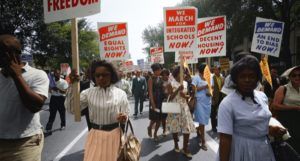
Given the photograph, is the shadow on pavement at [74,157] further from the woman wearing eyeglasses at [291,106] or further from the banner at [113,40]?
the woman wearing eyeglasses at [291,106]

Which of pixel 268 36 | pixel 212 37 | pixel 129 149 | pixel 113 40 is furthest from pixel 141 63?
pixel 129 149

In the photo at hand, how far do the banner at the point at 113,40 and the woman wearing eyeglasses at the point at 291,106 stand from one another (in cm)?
592

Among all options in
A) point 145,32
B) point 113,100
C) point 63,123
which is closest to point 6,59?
point 113,100

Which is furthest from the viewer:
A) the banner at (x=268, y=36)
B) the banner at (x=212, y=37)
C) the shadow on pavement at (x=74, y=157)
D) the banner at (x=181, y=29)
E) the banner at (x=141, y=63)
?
the banner at (x=141, y=63)

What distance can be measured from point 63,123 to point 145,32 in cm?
6535

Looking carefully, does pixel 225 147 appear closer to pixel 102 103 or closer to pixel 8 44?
pixel 102 103

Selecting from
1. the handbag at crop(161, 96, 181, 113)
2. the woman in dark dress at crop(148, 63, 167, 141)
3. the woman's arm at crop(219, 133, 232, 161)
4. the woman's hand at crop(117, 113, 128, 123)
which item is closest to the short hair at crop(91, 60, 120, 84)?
the woman's hand at crop(117, 113, 128, 123)

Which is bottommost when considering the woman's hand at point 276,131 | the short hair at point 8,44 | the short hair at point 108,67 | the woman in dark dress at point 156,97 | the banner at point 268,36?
the woman in dark dress at point 156,97

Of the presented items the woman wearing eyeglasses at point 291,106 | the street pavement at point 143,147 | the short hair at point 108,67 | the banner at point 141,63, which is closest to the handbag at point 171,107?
the street pavement at point 143,147

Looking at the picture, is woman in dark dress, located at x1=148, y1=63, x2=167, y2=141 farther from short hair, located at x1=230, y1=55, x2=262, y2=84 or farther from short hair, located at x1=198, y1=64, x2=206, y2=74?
short hair, located at x1=230, y1=55, x2=262, y2=84

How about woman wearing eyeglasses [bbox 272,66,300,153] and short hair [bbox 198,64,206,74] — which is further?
short hair [bbox 198,64,206,74]

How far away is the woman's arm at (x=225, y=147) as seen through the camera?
301 cm

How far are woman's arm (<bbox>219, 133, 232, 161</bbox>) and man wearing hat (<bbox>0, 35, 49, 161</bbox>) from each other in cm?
149

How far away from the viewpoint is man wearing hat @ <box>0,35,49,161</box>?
298 centimetres
